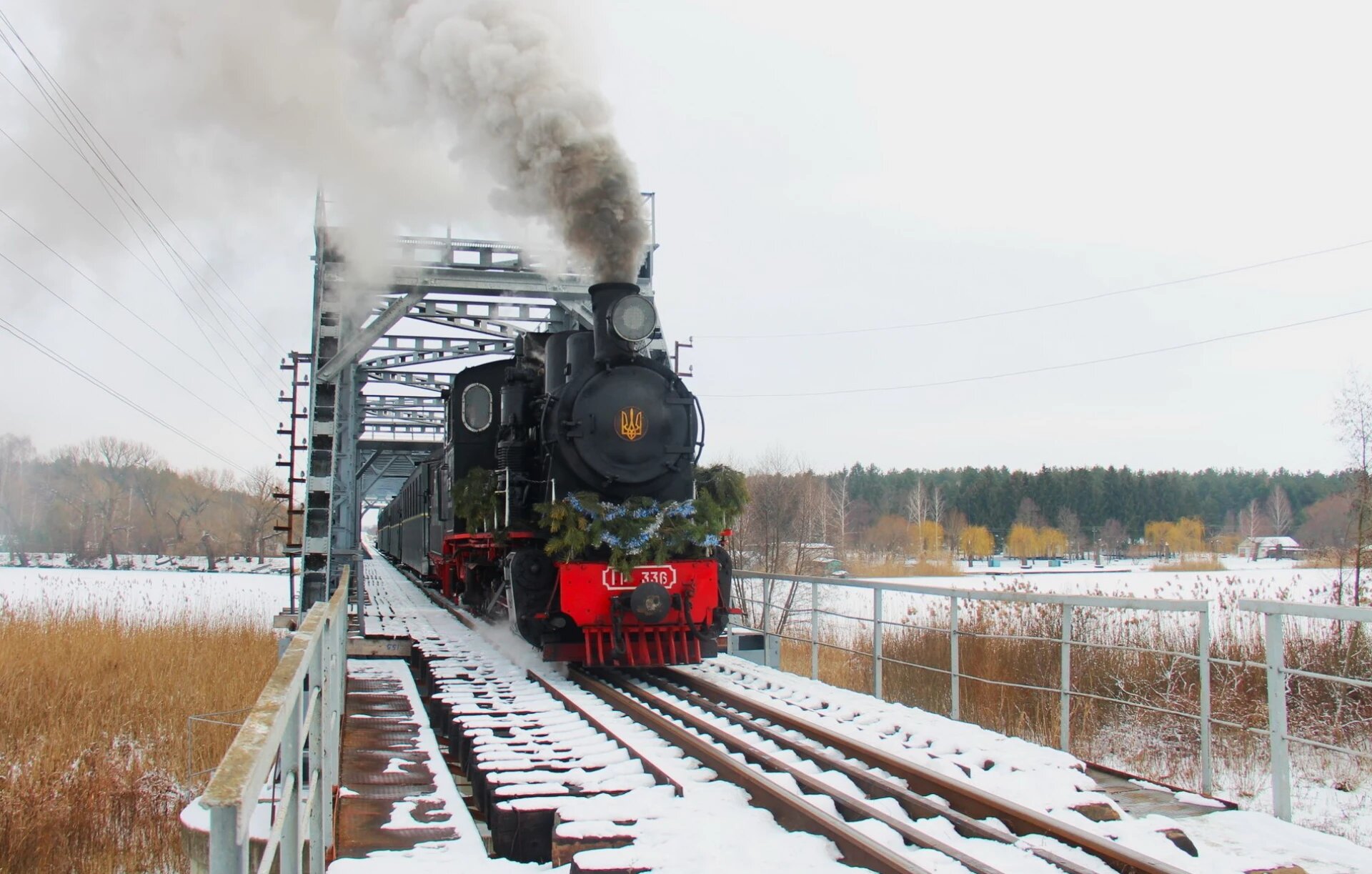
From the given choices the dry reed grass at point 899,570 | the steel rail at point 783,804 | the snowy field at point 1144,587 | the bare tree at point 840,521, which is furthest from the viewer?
the bare tree at point 840,521

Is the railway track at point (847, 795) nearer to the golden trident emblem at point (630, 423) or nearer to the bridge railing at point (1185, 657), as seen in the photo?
the bridge railing at point (1185, 657)

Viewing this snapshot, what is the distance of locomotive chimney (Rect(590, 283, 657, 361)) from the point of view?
907 cm

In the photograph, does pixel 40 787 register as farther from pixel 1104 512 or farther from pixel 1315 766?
pixel 1104 512

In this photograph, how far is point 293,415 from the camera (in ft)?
44.4

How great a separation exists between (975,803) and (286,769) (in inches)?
119

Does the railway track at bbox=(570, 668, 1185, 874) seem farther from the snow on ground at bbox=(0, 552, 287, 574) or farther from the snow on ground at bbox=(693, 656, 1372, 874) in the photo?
the snow on ground at bbox=(0, 552, 287, 574)

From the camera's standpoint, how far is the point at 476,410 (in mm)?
11445

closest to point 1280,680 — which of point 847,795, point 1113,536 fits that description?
point 847,795

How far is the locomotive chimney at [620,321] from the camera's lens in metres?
9.07

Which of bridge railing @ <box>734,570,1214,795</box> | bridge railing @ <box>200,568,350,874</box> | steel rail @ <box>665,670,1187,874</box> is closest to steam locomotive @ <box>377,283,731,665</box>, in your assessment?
bridge railing @ <box>734,570,1214,795</box>

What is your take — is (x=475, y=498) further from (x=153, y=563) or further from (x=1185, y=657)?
(x=153, y=563)

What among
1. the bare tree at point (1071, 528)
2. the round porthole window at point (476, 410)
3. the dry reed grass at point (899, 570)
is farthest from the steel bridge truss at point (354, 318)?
the bare tree at point (1071, 528)

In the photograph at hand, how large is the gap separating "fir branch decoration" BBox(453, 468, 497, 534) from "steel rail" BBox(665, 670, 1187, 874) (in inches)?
186

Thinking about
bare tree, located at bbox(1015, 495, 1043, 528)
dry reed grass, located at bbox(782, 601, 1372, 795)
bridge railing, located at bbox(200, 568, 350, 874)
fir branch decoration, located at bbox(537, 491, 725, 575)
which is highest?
bare tree, located at bbox(1015, 495, 1043, 528)
